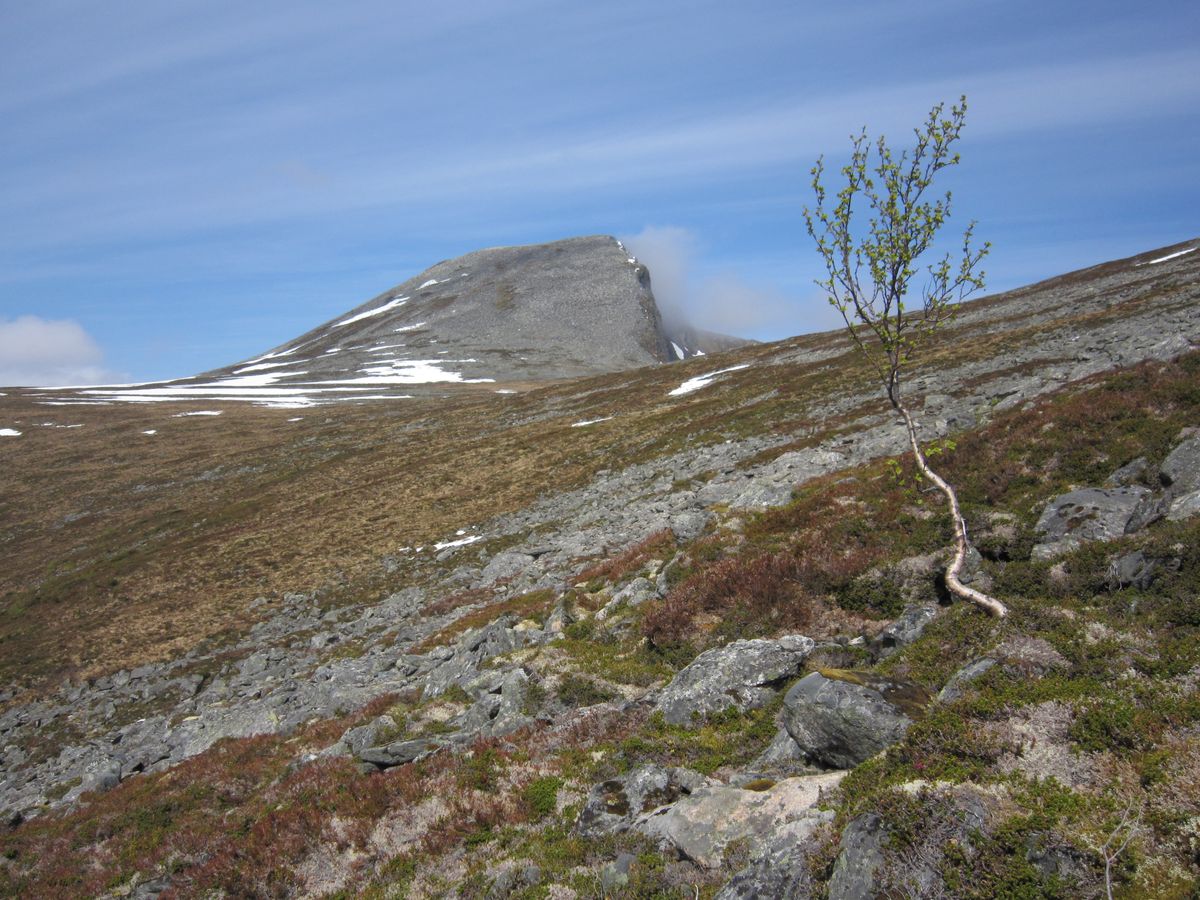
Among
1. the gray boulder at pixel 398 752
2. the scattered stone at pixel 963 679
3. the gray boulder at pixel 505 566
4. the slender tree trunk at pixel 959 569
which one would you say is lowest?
the gray boulder at pixel 505 566

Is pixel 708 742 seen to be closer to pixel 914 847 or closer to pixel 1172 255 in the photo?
pixel 914 847

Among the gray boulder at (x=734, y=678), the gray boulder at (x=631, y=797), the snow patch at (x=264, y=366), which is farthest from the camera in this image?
the snow patch at (x=264, y=366)

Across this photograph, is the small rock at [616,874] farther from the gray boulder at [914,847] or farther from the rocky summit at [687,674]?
the gray boulder at [914,847]

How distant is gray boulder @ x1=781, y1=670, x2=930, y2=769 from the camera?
335 inches

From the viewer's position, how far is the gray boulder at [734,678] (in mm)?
12188

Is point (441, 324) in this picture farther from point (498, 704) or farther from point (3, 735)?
point (498, 704)

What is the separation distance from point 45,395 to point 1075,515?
169 meters

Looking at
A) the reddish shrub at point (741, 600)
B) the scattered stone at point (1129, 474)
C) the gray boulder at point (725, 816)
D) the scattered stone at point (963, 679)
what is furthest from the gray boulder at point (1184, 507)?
the gray boulder at point (725, 816)

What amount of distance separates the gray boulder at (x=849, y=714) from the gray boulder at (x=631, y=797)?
1.75 metres

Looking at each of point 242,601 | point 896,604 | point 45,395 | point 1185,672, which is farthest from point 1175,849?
point 45,395

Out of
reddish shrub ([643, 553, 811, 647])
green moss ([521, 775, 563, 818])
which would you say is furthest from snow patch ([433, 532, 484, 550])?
green moss ([521, 775, 563, 818])

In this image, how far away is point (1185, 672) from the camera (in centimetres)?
758

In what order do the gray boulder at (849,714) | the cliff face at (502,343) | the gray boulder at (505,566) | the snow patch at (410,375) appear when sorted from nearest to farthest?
the gray boulder at (849,714) < the gray boulder at (505,566) < the snow patch at (410,375) < the cliff face at (502,343)

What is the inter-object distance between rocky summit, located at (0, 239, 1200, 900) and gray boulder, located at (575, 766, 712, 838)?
0.06m
